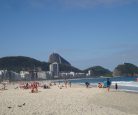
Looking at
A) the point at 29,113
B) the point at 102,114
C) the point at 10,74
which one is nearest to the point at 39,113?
the point at 29,113

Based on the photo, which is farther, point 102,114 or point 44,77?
point 44,77

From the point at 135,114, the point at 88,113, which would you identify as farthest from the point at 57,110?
the point at 135,114

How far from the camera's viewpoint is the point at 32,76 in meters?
189

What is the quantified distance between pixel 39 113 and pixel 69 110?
195 centimetres

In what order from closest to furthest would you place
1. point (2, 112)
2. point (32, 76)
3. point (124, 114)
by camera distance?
point (2, 112)
point (124, 114)
point (32, 76)

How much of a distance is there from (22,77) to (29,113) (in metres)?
169

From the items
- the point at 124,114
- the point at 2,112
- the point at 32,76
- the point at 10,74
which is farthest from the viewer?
the point at 32,76

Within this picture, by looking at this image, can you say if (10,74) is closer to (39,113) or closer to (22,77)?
(22,77)

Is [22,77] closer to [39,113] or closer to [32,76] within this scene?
[32,76]

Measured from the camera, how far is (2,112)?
579 inches

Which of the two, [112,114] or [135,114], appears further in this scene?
[135,114]

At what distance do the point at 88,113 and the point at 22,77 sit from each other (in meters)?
169

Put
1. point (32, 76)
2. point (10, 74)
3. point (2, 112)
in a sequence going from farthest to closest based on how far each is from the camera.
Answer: point (32, 76) < point (10, 74) < point (2, 112)

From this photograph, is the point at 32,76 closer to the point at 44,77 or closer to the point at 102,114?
the point at 44,77
